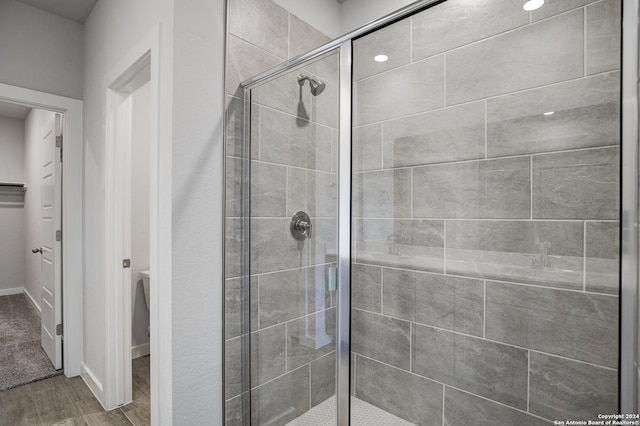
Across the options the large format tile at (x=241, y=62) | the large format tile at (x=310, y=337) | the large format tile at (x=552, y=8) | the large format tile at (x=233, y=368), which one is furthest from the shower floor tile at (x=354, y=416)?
the large format tile at (x=552, y=8)

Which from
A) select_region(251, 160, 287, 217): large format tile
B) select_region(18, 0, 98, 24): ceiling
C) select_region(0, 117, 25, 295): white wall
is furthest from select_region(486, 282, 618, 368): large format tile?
select_region(0, 117, 25, 295): white wall

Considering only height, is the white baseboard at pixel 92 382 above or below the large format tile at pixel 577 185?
below

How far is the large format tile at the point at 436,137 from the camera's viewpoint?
1.47m

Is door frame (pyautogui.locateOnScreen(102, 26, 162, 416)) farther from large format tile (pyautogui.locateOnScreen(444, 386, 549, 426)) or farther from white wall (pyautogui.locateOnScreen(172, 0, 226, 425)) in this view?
large format tile (pyautogui.locateOnScreen(444, 386, 549, 426))

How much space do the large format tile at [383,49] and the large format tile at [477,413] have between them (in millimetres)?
1545

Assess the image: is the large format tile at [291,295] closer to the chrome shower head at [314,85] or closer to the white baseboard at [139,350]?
the chrome shower head at [314,85]

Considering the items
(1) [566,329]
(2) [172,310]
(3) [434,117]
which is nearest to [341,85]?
(3) [434,117]

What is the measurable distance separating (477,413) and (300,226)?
1193mm

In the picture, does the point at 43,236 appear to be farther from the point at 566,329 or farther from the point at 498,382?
the point at 566,329

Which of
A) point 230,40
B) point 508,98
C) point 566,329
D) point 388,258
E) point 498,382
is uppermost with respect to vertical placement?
point 230,40

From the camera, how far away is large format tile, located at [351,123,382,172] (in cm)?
137

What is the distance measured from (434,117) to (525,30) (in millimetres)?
461

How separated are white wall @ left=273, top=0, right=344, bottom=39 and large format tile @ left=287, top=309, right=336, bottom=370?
5.53ft

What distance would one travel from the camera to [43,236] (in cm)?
288
